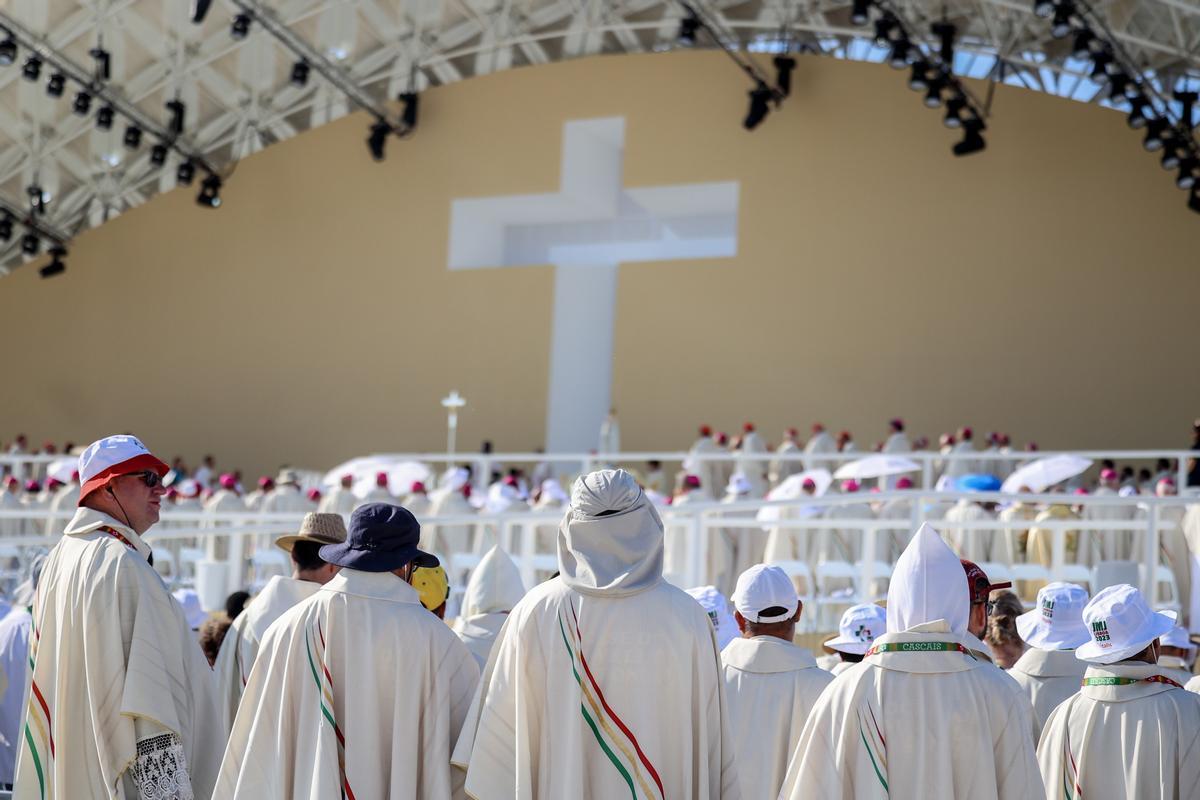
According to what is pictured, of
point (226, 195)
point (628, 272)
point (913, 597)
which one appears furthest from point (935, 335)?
point (913, 597)

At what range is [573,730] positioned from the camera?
3.40 metres

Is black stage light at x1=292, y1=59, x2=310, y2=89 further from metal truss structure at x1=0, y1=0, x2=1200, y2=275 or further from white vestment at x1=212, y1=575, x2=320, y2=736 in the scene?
white vestment at x1=212, y1=575, x2=320, y2=736

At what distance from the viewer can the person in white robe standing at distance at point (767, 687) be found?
14.7ft

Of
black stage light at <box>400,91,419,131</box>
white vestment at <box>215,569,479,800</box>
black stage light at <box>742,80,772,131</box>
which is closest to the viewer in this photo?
white vestment at <box>215,569,479,800</box>

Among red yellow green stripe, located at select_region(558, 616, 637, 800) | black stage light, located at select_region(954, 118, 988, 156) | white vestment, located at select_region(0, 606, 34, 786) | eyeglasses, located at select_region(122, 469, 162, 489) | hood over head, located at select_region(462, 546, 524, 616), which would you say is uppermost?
black stage light, located at select_region(954, 118, 988, 156)

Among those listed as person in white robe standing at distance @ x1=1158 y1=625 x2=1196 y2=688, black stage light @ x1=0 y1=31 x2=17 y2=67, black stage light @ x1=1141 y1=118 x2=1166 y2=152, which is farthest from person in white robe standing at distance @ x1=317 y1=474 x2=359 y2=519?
black stage light @ x1=1141 y1=118 x2=1166 y2=152

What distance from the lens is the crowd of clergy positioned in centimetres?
343

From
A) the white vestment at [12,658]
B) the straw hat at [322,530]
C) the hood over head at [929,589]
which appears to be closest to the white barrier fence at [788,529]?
the white vestment at [12,658]

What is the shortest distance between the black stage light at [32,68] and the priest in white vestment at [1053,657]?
813 inches

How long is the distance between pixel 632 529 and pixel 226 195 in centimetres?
2458

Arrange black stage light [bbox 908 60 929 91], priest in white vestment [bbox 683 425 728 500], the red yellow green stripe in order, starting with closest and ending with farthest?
the red yellow green stripe
priest in white vestment [bbox 683 425 728 500]
black stage light [bbox 908 60 929 91]

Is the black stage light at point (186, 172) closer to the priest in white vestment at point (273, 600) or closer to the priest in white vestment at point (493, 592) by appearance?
the priest in white vestment at point (273, 600)

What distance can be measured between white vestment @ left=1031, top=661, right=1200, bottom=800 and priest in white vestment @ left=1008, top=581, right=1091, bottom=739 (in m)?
0.51

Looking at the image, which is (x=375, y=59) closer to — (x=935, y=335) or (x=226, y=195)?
(x=226, y=195)
